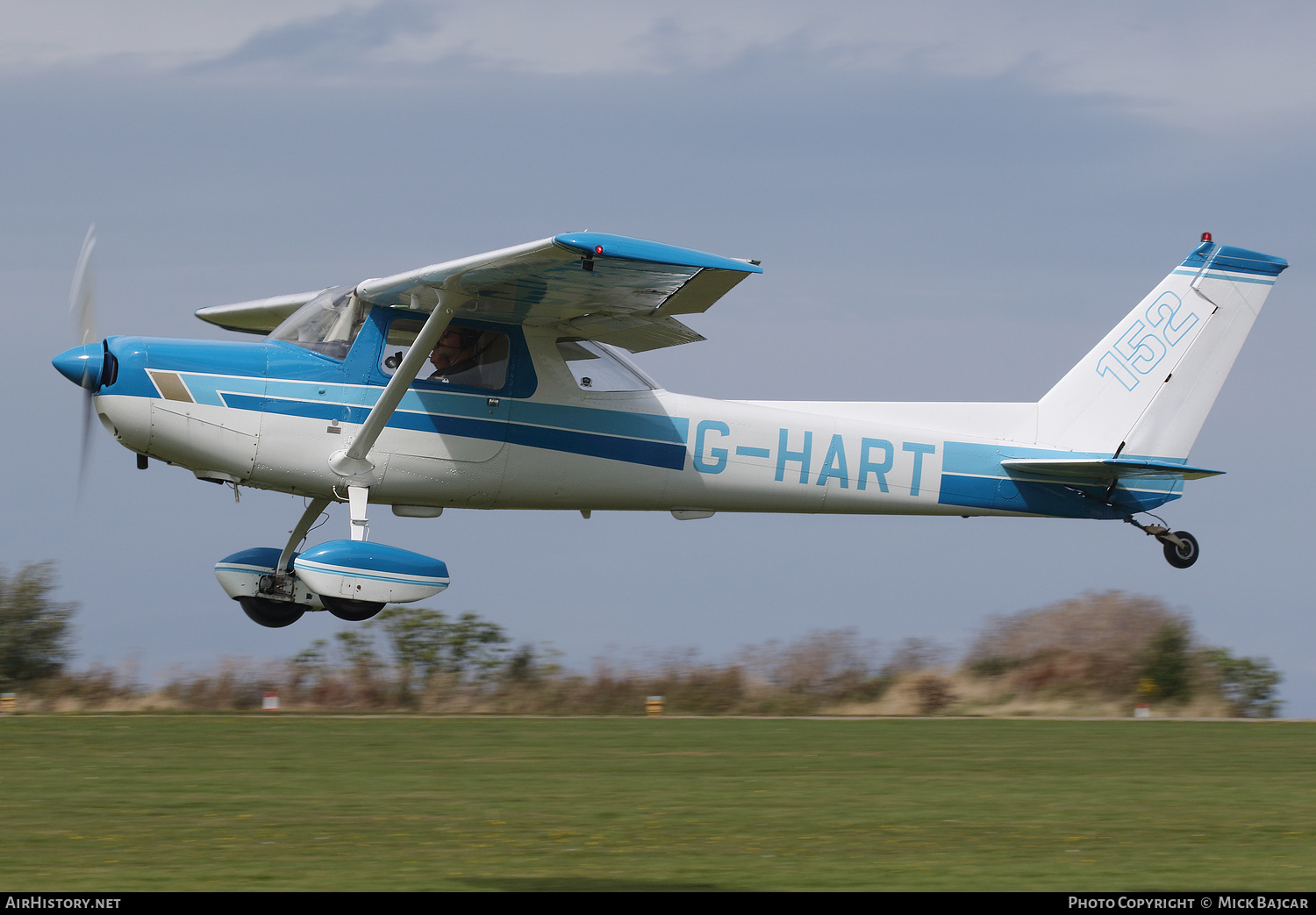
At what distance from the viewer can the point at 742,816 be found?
7156 millimetres

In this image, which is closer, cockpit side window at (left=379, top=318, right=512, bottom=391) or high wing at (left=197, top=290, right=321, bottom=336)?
cockpit side window at (left=379, top=318, right=512, bottom=391)

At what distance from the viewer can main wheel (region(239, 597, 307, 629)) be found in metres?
12.2

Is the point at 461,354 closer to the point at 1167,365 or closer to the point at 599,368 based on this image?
the point at 599,368

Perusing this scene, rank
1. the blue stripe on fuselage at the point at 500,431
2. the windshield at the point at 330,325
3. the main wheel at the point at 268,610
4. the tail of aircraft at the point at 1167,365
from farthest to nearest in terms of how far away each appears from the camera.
Answer: the tail of aircraft at the point at 1167,365 < the main wheel at the point at 268,610 < the windshield at the point at 330,325 < the blue stripe on fuselage at the point at 500,431

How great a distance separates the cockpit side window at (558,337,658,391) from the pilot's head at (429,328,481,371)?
78 centimetres

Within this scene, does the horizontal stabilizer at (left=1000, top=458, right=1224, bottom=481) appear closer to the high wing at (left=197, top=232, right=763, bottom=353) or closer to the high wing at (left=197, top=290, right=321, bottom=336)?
the high wing at (left=197, top=232, right=763, bottom=353)

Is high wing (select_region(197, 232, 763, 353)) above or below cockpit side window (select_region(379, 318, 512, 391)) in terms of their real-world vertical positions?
above

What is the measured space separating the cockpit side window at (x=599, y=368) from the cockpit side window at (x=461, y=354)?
56 centimetres

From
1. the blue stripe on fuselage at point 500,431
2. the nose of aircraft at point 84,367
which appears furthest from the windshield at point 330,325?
the nose of aircraft at point 84,367

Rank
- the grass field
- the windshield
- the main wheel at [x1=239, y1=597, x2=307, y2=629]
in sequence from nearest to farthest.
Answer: the grass field → the windshield → the main wheel at [x1=239, y1=597, x2=307, y2=629]

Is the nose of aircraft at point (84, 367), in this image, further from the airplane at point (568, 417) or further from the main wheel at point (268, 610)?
the main wheel at point (268, 610)

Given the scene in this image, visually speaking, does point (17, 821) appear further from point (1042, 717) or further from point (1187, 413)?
point (1187, 413)

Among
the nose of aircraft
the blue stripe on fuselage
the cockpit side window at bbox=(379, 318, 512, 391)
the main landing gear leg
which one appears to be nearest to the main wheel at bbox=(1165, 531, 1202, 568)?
the main landing gear leg

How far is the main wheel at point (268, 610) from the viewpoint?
12.2m
